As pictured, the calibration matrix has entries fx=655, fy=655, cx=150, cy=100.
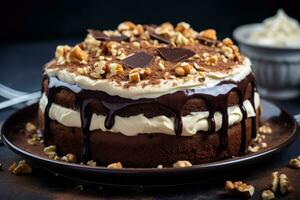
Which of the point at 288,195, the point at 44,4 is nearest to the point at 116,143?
the point at 288,195

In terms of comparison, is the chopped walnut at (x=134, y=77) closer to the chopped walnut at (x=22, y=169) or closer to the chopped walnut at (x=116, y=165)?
the chopped walnut at (x=116, y=165)

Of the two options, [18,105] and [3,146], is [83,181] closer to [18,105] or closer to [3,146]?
[3,146]

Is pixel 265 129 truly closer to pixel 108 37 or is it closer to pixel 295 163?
pixel 295 163

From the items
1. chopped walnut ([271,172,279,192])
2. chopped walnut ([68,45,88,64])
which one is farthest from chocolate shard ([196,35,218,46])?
chopped walnut ([271,172,279,192])

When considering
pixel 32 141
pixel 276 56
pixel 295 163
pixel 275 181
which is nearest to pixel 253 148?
pixel 295 163

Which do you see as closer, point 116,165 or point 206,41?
point 116,165
